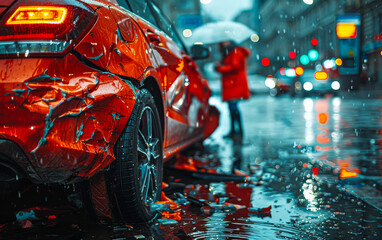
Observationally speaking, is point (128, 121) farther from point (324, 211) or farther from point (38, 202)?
point (324, 211)

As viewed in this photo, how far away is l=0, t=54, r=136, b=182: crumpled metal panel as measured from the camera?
9.66 feet

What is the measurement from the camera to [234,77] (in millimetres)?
11477

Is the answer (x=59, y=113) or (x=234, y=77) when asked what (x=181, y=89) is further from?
(x=234, y=77)

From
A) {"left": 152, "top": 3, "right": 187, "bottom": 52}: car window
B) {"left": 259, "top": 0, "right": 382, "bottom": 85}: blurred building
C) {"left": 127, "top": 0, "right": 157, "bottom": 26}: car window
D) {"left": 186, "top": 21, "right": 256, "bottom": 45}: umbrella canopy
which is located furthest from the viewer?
{"left": 259, "top": 0, "right": 382, "bottom": 85}: blurred building

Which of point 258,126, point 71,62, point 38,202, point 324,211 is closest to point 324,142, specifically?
point 258,126

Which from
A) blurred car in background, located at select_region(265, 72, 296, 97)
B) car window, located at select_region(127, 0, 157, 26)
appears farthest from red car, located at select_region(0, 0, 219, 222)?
blurred car in background, located at select_region(265, 72, 296, 97)

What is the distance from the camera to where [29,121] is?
2.95 meters

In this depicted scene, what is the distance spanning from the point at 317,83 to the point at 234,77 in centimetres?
2019

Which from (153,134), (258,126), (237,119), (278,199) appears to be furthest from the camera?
(258,126)

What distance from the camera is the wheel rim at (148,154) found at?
386 cm

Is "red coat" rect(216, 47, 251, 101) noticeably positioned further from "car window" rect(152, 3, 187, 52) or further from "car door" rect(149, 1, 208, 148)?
"car window" rect(152, 3, 187, 52)

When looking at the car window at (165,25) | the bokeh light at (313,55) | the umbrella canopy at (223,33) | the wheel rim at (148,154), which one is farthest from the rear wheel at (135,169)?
the bokeh light at (313,55)

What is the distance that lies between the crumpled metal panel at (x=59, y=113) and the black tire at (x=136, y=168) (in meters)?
A: 0.18

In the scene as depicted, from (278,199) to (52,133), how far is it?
2298 mm
